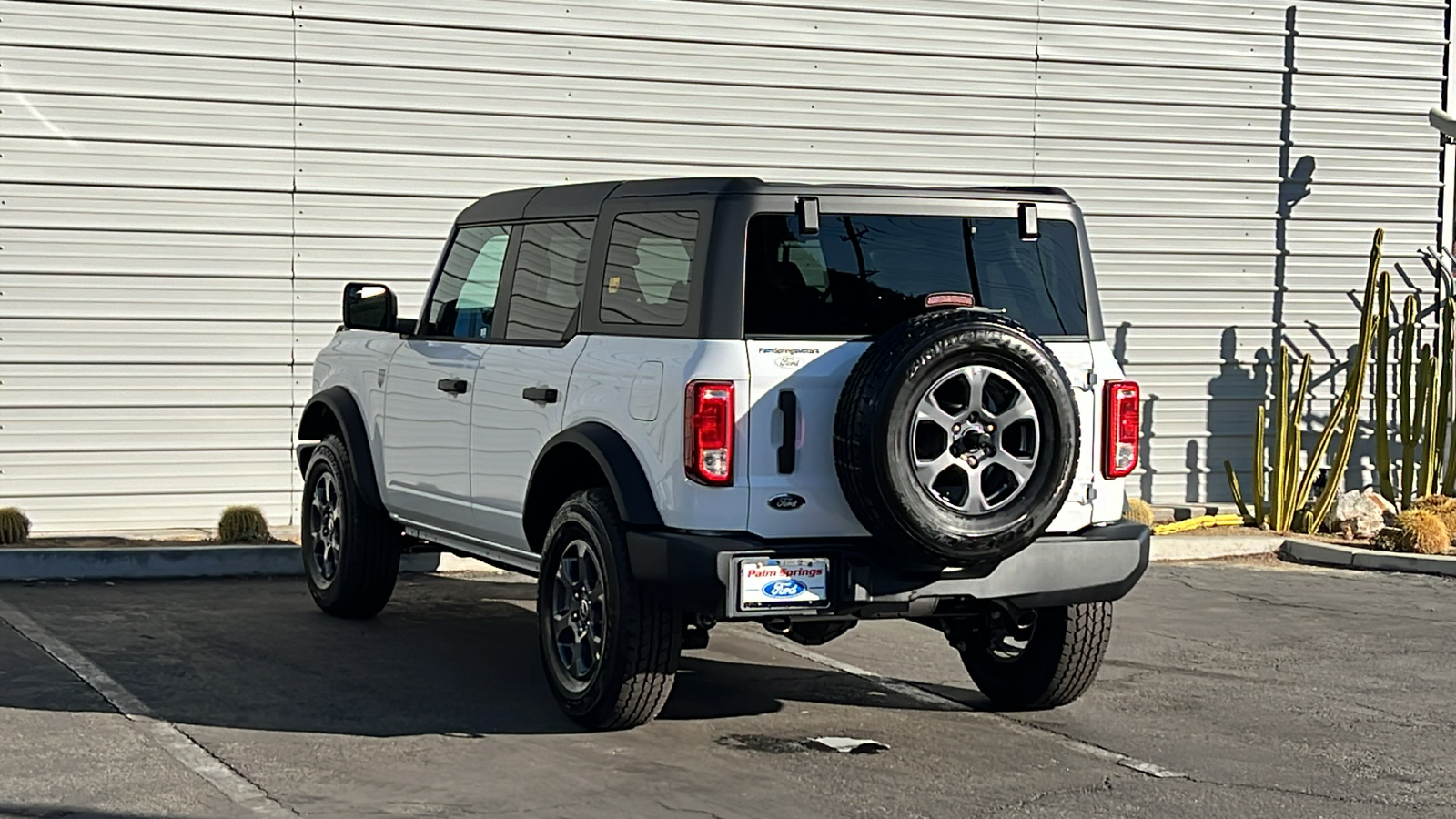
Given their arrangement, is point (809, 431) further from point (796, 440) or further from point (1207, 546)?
point (1207, 546)

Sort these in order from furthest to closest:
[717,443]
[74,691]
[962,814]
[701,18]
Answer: [701,18] → [74,691] → [717,443] → [962,814]

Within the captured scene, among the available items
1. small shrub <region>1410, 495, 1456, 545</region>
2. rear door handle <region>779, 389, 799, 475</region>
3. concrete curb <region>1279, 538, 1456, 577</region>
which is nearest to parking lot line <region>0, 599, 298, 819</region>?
rear door handle <region>779, 389, 799, 475</region>

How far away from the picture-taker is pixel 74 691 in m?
7.65

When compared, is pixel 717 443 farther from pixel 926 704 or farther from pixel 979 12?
pixel 979 12

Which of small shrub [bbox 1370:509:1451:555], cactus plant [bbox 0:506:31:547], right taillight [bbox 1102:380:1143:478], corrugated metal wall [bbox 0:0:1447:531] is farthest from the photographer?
small shrub [bbox 1370:509:1451:555]

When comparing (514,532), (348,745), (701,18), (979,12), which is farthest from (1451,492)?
(348,745)

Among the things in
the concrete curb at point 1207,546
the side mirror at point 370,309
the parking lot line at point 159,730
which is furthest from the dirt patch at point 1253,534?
the parking lot line at point 159,730

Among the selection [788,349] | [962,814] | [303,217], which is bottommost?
[962,814]

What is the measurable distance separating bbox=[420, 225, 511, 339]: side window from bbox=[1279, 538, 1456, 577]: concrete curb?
6571mm

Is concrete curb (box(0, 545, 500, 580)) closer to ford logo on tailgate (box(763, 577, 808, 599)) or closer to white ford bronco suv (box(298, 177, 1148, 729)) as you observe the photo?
white ford bronco suv (box(298, 177, 1148, 729))

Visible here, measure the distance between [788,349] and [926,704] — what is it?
183cm

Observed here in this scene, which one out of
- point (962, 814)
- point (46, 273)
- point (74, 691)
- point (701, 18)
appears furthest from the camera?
point (701, 18)

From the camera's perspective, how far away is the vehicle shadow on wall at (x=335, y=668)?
7.40 m

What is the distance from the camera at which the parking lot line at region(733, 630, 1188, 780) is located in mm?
6805
